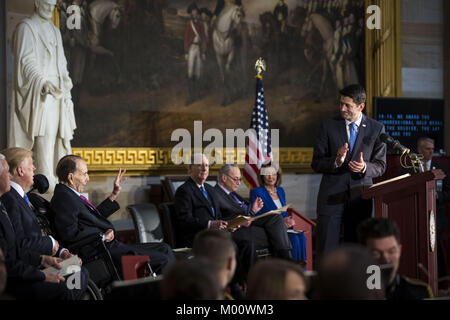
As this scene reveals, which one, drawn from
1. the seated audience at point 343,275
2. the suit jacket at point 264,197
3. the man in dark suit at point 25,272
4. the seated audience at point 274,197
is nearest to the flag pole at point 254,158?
the seated audience at point 274,197

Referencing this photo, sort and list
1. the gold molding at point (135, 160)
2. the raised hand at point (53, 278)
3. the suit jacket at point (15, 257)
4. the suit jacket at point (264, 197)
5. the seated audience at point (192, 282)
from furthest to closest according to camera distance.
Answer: the gold molding at point (135, 160) < the suit jacket at point (264, 197) < the raised hand at point (53, 278) < the suit jacket at point (15, 257) < the seated audience at point (192, 282)

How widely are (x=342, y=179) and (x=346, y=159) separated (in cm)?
21

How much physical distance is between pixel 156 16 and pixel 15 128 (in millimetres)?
2681

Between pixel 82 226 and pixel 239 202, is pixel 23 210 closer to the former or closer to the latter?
pixel 82 226

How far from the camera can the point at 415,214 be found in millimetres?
4535

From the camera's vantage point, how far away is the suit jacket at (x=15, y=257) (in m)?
3.48

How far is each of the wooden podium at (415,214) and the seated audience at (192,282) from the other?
2.86 m

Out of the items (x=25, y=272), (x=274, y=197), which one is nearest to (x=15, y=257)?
(x=25, y=272)

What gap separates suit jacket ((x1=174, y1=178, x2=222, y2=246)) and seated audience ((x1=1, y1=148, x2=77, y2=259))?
1689mm

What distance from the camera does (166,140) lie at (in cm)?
829

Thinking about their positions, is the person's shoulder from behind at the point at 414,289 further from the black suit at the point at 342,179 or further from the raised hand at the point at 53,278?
the raised hand at the point at 53,278

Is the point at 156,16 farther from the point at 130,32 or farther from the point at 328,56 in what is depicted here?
the point at 328,56

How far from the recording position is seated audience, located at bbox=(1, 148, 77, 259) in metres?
3.88
